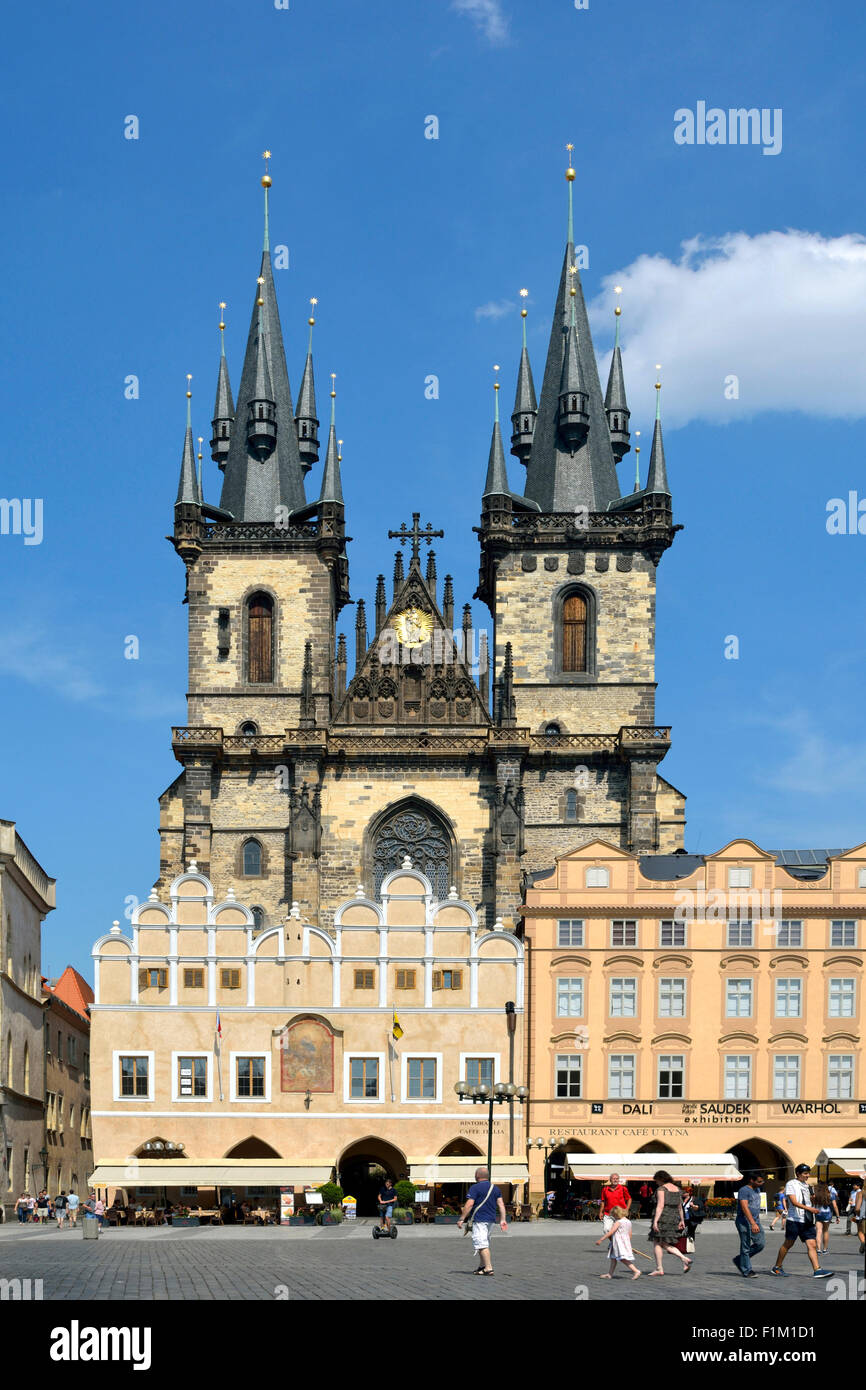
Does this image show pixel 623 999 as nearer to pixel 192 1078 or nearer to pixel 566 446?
pixel 192 1078

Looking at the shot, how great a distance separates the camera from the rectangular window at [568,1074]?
56.1 metres

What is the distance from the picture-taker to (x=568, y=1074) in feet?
184

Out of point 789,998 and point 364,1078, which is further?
point 789,998

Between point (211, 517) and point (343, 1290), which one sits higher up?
point (211, 517)

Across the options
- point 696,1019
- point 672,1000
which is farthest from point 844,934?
point 672,1000

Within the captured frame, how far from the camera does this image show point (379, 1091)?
55.2 m

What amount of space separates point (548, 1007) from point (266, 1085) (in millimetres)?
8687

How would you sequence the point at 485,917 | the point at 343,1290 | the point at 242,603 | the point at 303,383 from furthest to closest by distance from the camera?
the point at 303,383, the point at 242,603, the point at 485,917, the point at 343,1290

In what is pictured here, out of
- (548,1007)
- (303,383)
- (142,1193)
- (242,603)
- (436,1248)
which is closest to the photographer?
(436,1248)

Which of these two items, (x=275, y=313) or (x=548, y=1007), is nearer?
(x=548, y=1007)

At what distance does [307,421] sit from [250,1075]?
34940 millimetres

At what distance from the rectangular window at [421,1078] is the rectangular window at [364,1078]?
0.95 meters
